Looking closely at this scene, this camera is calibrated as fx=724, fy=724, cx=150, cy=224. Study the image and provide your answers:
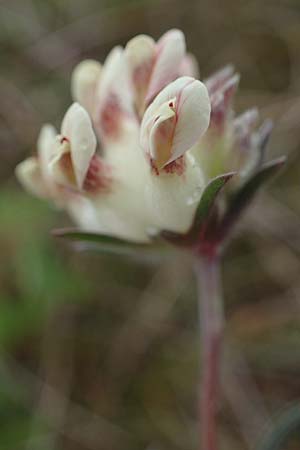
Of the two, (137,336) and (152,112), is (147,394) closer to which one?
(137,336)

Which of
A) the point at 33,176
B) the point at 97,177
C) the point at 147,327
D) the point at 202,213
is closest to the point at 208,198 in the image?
the point at 202,213

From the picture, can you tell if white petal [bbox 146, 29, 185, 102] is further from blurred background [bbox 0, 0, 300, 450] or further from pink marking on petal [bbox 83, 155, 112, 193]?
blurred background [bbox 0, 0, 300, 450]

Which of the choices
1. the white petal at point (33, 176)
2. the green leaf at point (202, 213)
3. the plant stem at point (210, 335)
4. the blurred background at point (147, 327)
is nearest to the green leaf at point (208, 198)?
the green leaf at point (202, 213)

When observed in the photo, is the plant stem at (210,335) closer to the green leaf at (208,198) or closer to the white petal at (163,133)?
the green leaf at (208,198)

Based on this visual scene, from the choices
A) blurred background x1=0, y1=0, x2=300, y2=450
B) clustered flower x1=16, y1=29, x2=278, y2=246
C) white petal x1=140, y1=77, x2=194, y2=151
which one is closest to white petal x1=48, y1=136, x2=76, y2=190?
clustered flower x1=16, y1=29, x2=278, y2=246

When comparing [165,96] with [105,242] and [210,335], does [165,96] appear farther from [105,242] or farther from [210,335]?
[210,335]

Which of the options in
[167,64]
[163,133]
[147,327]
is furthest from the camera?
[147,327]
